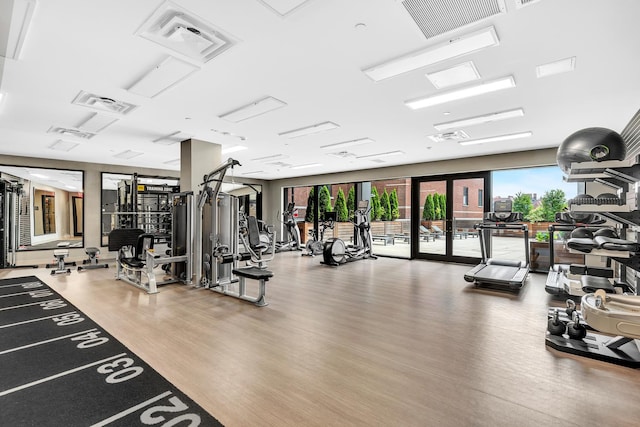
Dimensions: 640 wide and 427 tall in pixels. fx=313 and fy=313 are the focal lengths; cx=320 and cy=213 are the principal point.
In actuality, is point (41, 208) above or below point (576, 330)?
above

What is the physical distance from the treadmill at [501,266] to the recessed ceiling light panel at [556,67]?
3088 mm

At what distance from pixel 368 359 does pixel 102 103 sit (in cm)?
437

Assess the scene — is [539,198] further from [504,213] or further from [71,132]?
[71,132]

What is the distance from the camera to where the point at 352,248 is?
8312mm

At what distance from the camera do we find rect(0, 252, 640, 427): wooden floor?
192cm

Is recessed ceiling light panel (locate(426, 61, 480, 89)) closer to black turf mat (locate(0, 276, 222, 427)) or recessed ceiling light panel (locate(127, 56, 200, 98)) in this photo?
recessed ceiling light panel (locate(127, 56, 200, 98))

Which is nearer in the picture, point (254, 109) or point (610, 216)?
point (610, 216)

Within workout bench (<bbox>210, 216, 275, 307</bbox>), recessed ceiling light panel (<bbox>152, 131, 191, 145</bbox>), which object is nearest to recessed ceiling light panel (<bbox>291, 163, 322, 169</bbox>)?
recessed ceiling light panel (<bbox>152, 131, 191, 145</bbox>)

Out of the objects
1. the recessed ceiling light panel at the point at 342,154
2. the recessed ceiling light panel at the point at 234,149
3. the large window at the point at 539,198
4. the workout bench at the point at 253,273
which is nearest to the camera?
the workout bench at the point at 253,273

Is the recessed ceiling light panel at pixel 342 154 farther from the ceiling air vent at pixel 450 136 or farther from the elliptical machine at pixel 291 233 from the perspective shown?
the elliptical machine at pixel 291 233

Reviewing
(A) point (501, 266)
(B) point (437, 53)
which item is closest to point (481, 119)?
(B) point (437, 53)

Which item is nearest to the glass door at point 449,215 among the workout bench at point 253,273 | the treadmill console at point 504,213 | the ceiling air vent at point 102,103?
the treadmill console at point 504,213

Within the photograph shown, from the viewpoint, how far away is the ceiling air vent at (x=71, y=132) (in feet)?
16.8

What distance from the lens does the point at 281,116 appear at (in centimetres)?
451
